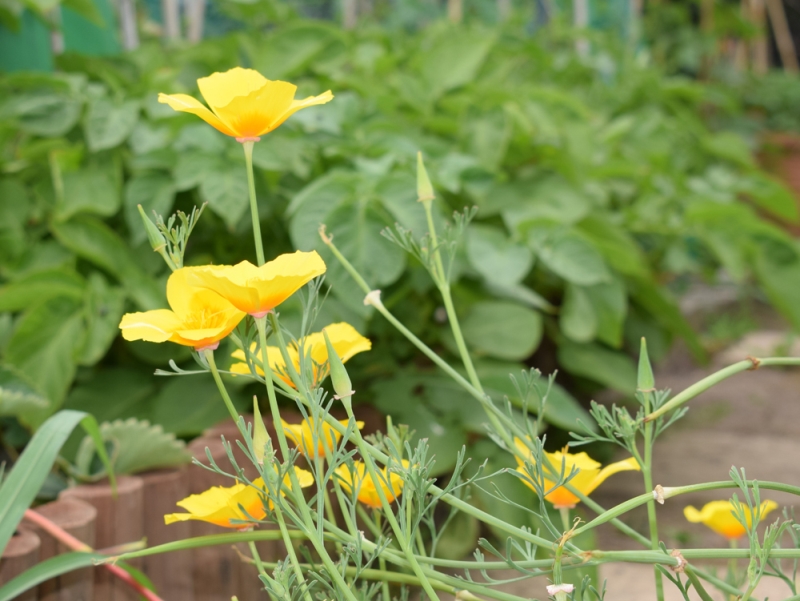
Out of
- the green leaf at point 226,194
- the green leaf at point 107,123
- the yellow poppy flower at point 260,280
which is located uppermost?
the yellow poppy flower at point 260,280

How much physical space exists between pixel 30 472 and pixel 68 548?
0.66 feet

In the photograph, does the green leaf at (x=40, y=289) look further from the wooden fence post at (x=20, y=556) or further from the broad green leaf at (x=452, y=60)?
the broad green leaf at (x=452, y=60)

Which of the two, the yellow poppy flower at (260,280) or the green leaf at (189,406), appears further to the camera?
the green leaf at (189,406)

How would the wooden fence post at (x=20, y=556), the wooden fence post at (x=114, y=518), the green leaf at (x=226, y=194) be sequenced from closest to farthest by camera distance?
the wooden fence post at (x=20, y=556), the wooden fence post at (x=114, y=518), the green leaf at (x=226, y=194)

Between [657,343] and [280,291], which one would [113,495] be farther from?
[657,343]

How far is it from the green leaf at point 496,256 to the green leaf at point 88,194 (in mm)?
636

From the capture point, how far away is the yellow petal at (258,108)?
46 centimetres

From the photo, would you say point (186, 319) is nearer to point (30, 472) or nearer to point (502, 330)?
point (30, 472)

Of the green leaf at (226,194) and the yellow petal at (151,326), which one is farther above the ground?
the yellow petal at (151,326)

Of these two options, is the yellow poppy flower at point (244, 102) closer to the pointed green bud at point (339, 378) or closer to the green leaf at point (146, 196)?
the pointed green bud at point (339, 378)

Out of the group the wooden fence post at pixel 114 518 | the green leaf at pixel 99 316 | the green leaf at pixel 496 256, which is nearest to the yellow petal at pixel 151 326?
the wooden fence post at pixel 114 518

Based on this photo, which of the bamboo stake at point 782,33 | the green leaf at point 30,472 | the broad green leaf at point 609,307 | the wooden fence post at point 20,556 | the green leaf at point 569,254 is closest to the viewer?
the green leaf at point 30,472

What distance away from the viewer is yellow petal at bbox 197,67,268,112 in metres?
0.47

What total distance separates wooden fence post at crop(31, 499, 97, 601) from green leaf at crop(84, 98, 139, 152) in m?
0.70
